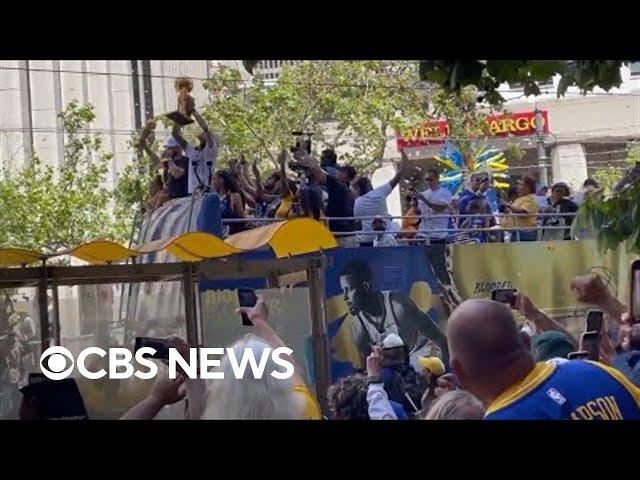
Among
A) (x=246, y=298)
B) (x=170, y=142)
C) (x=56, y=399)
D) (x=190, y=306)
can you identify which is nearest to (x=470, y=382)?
(x=56, y=399)

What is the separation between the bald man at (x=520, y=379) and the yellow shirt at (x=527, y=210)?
392 cm

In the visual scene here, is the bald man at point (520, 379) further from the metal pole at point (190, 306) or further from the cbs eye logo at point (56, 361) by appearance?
the metal pole at point (190, 306)

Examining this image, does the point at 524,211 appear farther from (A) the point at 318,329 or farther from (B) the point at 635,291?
(A) the point at 318,329

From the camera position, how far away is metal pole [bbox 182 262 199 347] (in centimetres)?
556

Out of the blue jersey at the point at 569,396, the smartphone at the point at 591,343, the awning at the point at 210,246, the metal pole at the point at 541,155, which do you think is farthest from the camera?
the metal pole at the point at 541,155

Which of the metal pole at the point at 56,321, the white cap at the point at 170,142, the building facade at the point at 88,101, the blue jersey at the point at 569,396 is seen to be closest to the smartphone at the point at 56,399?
the metal pole at the point at 56,321

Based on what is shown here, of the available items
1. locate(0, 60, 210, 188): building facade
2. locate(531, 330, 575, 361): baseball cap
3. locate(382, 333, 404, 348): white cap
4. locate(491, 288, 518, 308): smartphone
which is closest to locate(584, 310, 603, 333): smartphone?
locate(491, 288, 518, 308): smartphone

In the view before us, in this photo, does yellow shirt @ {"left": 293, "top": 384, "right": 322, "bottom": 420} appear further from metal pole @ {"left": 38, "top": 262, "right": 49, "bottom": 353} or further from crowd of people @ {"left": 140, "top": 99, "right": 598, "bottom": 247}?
crowd of people @ {"left": 140, "top": 99, "right": 598, "bottom": 247}

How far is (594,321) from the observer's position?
6.06 m

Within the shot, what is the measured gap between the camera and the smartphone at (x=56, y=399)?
4.37 meters

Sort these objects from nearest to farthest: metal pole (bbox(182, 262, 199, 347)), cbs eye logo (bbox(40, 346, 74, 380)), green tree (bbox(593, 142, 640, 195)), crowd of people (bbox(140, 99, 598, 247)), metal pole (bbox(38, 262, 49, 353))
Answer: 1. cbs eye logo (bbox(40, 346, 74, 380))
2. metal pole (bbox(38, 262, 49, 353))
3. metal pole (bbox(182, 262, 199, 347))
4. crowd of people (bbox(140, 99, 598, 247))
5. green tree (bbox(593, 142, 640, 195))

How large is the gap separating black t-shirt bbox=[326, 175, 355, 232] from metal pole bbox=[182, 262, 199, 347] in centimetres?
150
